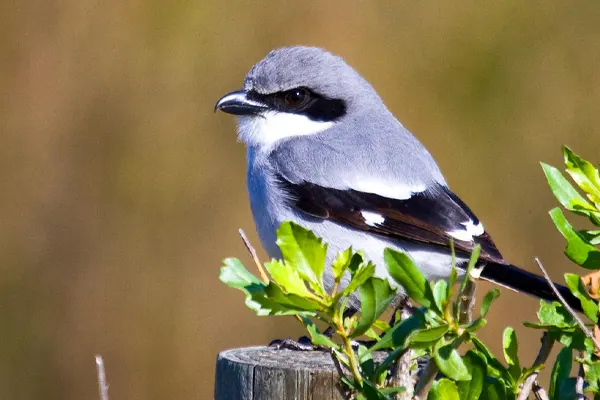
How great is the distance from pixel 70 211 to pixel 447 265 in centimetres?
272

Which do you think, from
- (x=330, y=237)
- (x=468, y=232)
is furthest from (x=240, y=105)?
(x=468, y=232)

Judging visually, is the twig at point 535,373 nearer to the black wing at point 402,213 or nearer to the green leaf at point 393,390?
the green leaf at point 393,390

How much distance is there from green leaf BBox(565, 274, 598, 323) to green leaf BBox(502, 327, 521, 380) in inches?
4.4

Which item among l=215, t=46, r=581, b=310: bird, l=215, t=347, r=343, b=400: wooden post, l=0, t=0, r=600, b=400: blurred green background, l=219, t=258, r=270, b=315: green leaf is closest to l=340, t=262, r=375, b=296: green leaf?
l=219, t=258, r=270, b=315: green leaf

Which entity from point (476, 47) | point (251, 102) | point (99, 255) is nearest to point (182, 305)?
point (99, 255)

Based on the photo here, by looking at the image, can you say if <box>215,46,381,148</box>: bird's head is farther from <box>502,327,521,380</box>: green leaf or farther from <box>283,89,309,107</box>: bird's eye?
<box>502,327,521,380</box>: green leaf

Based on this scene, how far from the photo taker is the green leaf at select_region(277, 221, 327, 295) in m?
1.34

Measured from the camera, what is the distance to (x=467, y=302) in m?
1.33

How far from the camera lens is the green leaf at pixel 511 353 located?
1.46m

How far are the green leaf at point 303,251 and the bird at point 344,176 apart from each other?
5.22ft

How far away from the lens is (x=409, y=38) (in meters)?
5.59

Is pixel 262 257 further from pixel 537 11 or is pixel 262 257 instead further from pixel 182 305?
pixel 537 11

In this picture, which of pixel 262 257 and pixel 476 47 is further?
pixel 476 47

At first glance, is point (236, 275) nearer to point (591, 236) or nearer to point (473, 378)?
point (473, 378)
